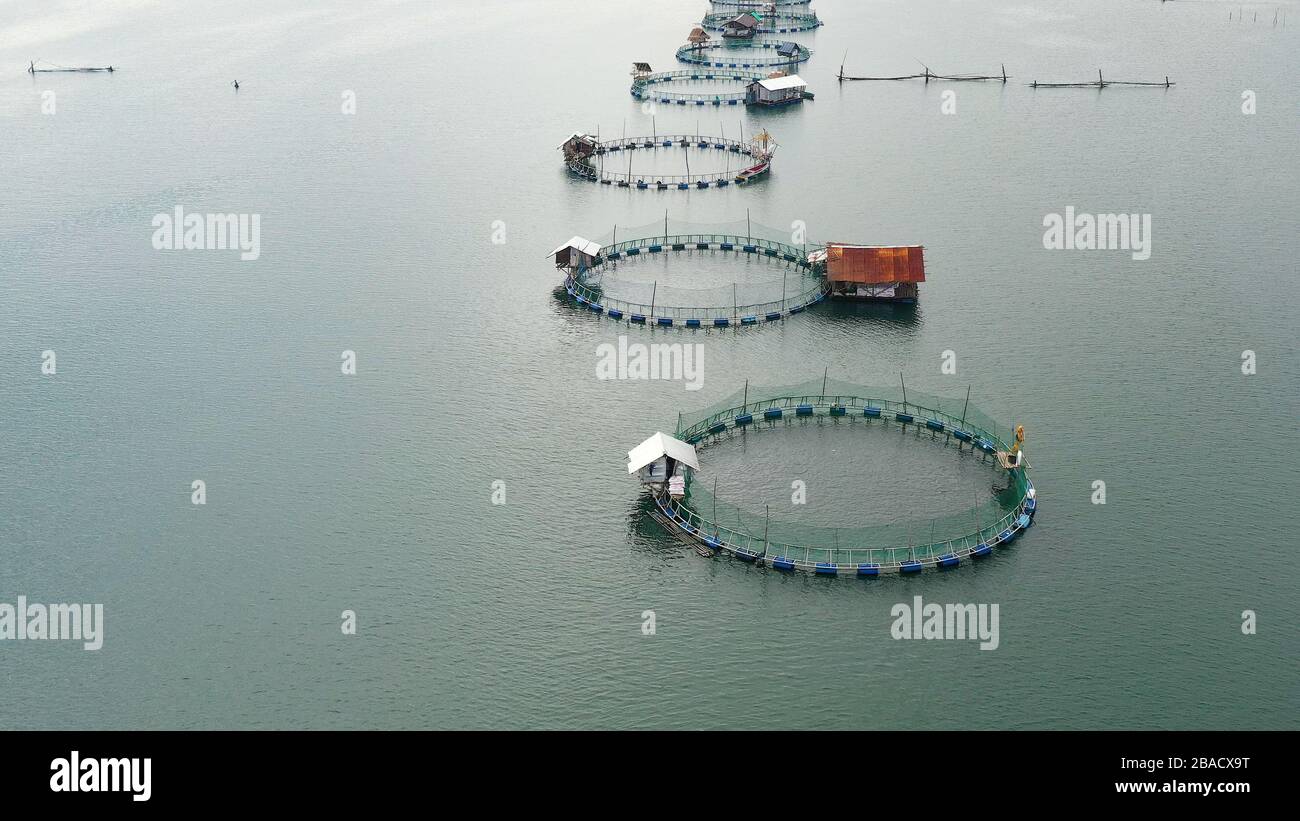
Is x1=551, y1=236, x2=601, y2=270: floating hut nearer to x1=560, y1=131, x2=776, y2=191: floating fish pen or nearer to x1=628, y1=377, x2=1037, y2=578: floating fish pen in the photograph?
x1=628, y1=377, x2=1037, y2=578: floating fish pen

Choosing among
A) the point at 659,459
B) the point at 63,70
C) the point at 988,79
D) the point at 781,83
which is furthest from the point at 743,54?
the point at 659,459

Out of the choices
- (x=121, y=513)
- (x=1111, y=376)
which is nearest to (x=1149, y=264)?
(x=1111, y=376)

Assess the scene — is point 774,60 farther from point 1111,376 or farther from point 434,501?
point 434,501

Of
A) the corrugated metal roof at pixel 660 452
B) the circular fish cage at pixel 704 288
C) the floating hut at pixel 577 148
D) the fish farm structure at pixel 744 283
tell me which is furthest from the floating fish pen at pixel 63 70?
the corrugated metal roof at pixel 660 452

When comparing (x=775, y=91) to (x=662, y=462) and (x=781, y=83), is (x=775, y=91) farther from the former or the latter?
(x=662, y=462)

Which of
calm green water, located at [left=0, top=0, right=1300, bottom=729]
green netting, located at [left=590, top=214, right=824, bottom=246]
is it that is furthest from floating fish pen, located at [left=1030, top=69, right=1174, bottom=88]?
green netting, located at [left=590, top=214, right=824, bottom=246]

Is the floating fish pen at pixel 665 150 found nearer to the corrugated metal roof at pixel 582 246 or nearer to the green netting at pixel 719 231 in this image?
the green netting at pixel 719 231
